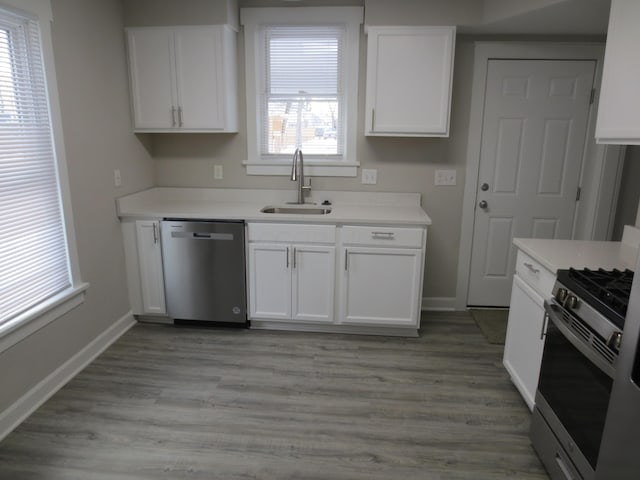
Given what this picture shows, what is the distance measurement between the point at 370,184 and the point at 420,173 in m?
0.40

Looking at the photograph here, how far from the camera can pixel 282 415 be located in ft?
7.34

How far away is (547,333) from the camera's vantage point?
6.07 feet

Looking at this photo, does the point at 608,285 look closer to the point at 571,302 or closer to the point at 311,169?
the point at 571,302

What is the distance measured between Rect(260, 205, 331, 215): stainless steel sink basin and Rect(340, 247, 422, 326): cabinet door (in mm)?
472

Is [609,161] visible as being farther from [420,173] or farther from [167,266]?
[167,266]

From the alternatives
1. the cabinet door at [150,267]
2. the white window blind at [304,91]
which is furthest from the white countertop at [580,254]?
the cabinet door at [150,267]

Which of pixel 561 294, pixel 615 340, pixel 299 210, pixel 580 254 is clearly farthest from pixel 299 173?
pixel 615 340

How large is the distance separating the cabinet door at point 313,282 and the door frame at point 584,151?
3.96 feet

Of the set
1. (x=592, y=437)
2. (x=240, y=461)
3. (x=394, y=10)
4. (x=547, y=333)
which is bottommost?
(x=240, y=461)

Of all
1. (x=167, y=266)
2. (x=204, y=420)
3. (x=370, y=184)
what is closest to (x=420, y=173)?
(x=370, y=184)

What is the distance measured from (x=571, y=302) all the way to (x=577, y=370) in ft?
0.84

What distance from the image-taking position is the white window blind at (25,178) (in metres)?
2.07

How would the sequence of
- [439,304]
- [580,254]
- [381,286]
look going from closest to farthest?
[580,254] < [381,286] < [439,304]

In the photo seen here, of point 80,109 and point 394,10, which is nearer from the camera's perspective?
point 80,109
